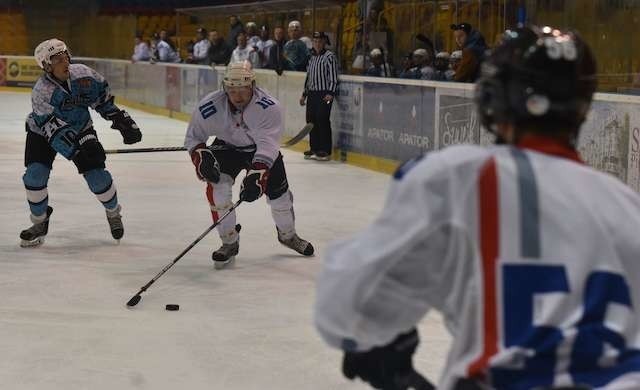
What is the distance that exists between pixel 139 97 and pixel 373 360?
57.7 feet

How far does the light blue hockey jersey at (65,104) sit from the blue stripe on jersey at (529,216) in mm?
A: 4799

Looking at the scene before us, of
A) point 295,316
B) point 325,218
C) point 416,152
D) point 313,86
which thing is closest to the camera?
point 295,316

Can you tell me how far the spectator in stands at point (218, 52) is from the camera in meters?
15.3

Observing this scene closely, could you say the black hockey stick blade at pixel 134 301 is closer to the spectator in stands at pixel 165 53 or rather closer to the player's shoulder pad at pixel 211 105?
the player's shoulder pad at pixel 211 105

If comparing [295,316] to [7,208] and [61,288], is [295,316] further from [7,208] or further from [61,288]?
[7,208]

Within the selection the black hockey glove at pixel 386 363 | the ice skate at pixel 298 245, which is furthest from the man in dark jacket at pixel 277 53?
the black hockey glove at pixel 386 363

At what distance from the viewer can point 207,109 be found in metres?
5.45

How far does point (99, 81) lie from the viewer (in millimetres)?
6027

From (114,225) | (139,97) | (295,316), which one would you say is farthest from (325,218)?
(139,97)

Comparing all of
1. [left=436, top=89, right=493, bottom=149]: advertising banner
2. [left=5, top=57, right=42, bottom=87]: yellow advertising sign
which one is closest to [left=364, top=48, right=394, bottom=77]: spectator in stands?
[left=436, top=89, right=493, bottom=149]: advertising banner

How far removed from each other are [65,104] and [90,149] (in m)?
0.25

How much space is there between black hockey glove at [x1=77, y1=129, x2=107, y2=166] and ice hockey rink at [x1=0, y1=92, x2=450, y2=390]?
44cm

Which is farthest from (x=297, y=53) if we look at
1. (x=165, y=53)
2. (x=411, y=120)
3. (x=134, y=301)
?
(x=134, y=301)

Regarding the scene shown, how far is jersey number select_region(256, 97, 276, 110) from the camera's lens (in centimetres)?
546
